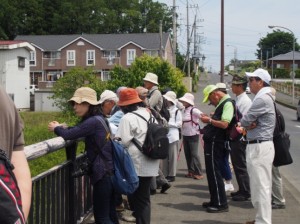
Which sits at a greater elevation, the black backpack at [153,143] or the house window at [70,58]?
the house window at [70,58]

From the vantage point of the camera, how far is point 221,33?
2908 cm

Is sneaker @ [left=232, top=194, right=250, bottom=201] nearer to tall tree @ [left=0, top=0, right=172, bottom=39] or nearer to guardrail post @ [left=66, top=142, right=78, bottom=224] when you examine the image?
guardrail post @ [left=66, top=142, right=78, bottom=224]

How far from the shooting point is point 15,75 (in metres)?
46.5

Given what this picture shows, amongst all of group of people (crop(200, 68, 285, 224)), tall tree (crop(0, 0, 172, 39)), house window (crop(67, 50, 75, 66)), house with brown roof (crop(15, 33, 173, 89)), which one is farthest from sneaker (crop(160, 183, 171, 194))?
tall tree (crop(0, 0, 172, 39))

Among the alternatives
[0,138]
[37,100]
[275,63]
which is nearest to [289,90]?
[37,100]

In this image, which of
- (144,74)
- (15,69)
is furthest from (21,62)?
(144,74)

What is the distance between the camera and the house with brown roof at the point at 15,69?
4456 centimetres

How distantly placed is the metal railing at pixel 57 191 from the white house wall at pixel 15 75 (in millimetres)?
38095

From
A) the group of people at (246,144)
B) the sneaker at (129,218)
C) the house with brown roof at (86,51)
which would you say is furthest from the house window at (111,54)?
the sneaker at (129,218)

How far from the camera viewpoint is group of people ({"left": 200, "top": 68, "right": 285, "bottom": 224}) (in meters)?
6.10

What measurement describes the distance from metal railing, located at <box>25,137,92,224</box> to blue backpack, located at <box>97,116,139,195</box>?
50 centimetres

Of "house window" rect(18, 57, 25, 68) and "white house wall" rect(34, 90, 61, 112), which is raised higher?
"house window" rect(18, 57, 25, 68)

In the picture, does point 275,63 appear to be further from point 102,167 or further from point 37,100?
point 102,167

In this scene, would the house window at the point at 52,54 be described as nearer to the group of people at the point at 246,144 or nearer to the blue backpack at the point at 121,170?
the group of people at the point at 246,144
